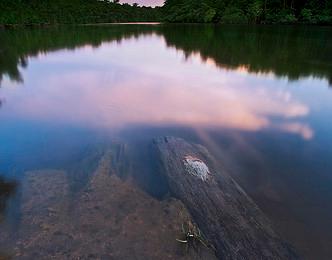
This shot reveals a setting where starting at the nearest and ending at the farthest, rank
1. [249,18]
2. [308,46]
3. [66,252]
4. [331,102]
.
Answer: [66,252] < [331,102] < [308,46] < [249,18]

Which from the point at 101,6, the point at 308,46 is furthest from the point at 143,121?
the point at 101,6

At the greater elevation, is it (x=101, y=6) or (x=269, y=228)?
(x=101, y=6)

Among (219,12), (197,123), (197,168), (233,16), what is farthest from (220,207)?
(219,12)

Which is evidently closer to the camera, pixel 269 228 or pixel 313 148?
pixel 269 228

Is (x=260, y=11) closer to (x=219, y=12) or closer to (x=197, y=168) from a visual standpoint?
(x=219, y=12)

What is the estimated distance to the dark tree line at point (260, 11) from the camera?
32.6 meters

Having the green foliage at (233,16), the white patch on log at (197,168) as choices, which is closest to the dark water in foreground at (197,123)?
the white patch on log at (197,168)

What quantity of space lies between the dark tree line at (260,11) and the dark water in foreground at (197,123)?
2521 cm

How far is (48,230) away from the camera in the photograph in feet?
10.1

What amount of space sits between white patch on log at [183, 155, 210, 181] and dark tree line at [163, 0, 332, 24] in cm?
3352

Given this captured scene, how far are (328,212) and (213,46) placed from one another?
48.5 ft

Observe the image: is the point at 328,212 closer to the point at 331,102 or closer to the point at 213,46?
the point at 331,102

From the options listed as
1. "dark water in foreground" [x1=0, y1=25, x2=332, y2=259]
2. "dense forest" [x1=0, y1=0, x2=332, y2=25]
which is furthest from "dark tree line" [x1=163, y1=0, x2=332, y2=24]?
"dark water in foreground" [x1=0, y1=25, x2=332, y2=259]

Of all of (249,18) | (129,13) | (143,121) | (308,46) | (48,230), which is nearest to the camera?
(48,230)
